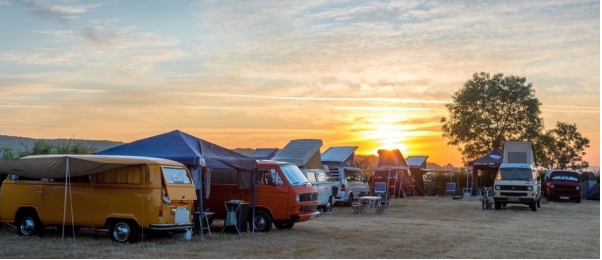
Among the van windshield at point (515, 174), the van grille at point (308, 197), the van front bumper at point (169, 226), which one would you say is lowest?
the van front bumper at point (169, 226)

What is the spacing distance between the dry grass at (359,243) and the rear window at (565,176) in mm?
17894

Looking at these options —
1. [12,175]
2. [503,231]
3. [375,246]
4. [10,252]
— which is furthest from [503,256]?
[12,175]

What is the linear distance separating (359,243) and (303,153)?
1395 centimetres

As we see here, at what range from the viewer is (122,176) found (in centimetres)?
1453

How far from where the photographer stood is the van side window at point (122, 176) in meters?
14.4

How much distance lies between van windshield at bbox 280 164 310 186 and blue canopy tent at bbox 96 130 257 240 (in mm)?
1058

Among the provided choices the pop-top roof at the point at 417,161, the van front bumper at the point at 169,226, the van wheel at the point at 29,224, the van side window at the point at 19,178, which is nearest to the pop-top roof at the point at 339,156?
the pop-top roof at the point at 417,161

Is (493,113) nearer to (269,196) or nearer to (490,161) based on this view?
(490,161)

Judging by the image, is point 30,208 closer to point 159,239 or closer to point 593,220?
point 159,239

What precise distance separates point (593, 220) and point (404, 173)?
19.6 metres

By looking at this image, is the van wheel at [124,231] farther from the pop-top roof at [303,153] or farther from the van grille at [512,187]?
the van grille at [512,187]

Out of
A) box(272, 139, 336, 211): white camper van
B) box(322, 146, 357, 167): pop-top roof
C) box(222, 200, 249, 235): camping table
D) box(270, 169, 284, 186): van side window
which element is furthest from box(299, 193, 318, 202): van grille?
box(322, 146, 357, 167): pop-top roof

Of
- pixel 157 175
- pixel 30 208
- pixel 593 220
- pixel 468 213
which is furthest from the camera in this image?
pixel 468 213

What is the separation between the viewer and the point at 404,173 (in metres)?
43.9
